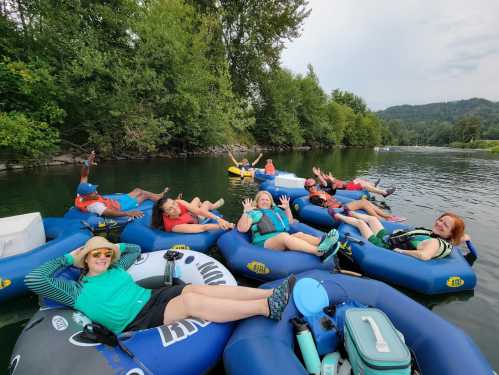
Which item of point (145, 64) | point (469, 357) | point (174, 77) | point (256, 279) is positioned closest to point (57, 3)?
point (145, 64)

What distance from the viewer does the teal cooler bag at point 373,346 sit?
1427 mm

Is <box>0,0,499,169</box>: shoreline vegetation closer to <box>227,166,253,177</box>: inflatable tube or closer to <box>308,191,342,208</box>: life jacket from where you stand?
<box>227,166,253,177</box>: inflatable tube

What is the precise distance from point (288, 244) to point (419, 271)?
1555 mm

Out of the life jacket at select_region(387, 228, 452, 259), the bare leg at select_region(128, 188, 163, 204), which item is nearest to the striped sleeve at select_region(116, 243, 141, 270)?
the bare leg at select_region(128, 188, 163, 204)

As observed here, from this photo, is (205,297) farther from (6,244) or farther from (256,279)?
(6,244)

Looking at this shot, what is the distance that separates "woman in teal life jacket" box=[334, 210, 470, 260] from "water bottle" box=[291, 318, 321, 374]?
2079 mm

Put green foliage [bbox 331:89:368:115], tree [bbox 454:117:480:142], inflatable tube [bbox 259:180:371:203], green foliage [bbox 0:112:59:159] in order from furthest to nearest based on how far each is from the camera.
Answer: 1. tree [bbox 454:117:480:142]
2. green foliage [bbox 331:89:368:115]
3. green foliage [bbox 0:112:59:159]
4. inflatable tube [bbox 259:180:371:203]

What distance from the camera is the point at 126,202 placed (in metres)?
5.18

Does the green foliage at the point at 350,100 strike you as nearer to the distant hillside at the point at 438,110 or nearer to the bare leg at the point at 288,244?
the bare leg at the point at 288,244

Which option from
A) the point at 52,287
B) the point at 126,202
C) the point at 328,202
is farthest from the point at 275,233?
the point at 126,202

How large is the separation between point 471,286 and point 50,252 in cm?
502

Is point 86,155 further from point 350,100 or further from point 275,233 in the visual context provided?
point 350,100

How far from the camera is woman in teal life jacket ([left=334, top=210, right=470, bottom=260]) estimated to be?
10.1 ft

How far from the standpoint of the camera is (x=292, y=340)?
5.99ft
